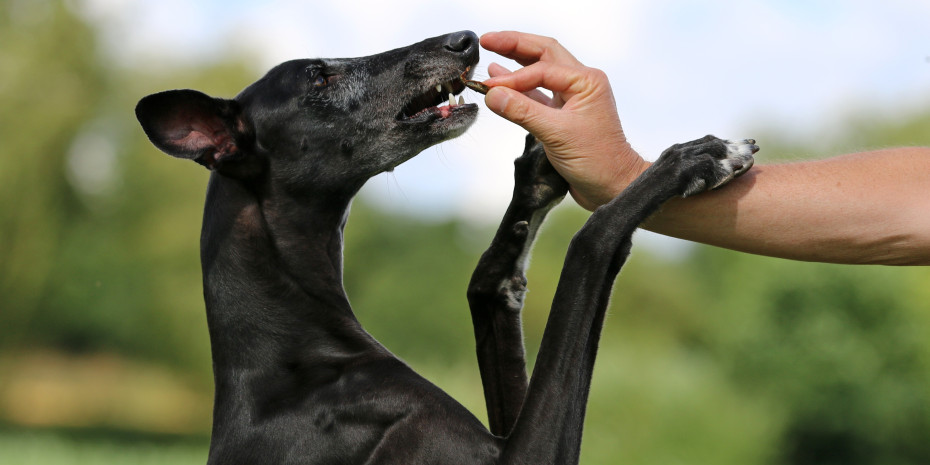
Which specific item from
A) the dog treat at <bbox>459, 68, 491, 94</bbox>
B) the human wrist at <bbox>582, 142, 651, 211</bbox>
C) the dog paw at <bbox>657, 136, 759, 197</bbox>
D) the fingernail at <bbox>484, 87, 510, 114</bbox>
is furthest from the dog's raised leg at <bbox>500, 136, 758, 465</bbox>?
the dog treat at <bbox>459, 68, 491, 94</bbox>

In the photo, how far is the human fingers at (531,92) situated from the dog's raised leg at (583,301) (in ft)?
1.81

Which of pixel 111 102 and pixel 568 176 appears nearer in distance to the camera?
pixel 568 176

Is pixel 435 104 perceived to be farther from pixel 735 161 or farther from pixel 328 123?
Result: pixel 735 161

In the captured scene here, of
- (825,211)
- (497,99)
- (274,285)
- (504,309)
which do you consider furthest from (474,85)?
(825,211)

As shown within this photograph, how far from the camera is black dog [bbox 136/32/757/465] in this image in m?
3.27

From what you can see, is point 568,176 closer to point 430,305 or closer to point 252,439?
point 252,439

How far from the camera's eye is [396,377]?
3539 mm

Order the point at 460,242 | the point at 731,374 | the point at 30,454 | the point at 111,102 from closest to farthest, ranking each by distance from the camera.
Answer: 1. the point at 30,454
2. the point at 731,374
3. the point at 111,102
4. the point at 460,242

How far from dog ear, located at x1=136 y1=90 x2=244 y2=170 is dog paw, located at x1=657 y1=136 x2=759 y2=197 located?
1.77 metres

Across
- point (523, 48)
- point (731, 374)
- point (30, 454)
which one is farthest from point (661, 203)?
point (731, 374)

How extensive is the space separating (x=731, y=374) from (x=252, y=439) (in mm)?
18111

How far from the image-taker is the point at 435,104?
4.23 m

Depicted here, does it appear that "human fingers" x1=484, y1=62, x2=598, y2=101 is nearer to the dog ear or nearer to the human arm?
the human arm

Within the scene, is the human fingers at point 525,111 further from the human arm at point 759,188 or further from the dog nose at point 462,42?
the dog nose at point 462,42
